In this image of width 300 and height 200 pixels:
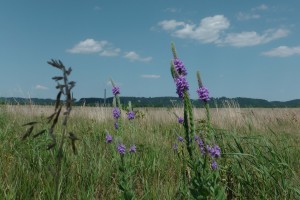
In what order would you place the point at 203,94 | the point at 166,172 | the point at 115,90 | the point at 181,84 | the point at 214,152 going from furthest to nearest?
1. the point at 166,172
2. the point at 115,90
3. the point at 214,152
4. the point at 203,94
5. the point at 181,84

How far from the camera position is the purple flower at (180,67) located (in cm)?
245

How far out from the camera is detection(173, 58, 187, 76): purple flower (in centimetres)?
245

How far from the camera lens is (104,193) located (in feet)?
11.7

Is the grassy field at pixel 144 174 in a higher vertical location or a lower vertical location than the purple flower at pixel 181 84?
lower

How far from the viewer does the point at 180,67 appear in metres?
2.46

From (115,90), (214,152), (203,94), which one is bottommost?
(214,152)

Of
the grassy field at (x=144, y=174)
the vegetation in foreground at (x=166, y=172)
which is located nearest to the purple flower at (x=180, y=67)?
the vegetation in foreground at (x=166, y=172)

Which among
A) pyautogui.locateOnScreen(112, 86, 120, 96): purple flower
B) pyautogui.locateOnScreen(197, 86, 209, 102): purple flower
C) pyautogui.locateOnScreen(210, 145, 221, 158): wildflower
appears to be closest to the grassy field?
pyautogui.locateOnScreen(210, 145, 221, 158): wildflower

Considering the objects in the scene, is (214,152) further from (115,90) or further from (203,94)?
(115,90)

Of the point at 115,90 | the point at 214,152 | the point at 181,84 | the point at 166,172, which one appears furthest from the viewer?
the point at 166,172

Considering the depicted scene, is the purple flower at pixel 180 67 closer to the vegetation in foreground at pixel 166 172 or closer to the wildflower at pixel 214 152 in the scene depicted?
the vegetation in foreground at pixel 166 172

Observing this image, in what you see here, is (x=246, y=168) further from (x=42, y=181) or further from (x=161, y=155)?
(x=42, y=181)

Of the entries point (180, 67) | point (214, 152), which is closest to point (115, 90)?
point (214, 152)

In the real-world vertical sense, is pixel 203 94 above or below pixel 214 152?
above
